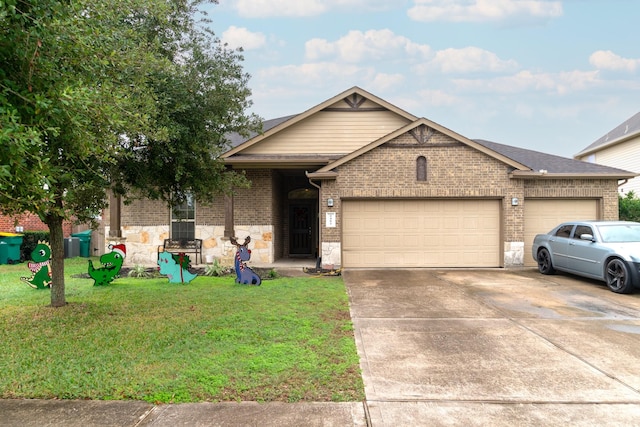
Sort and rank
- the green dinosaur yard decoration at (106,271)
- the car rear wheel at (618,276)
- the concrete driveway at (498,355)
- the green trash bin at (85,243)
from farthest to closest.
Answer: the green trash bin at (85,243) < the green dinosaur yard decoration at (106,271) < the car rear wheel at (618,276) < the concrete driveway at (498,355)

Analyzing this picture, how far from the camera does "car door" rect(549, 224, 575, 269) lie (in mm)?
10784

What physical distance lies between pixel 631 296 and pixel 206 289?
29.6 ft

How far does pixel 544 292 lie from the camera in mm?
9023

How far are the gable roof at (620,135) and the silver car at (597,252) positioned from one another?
1369cm

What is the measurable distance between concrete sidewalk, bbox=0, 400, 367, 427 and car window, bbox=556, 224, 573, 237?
9525 millimetres

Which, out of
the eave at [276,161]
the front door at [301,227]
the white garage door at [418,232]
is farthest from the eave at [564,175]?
the front door at [301,227]

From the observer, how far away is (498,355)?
198 inches

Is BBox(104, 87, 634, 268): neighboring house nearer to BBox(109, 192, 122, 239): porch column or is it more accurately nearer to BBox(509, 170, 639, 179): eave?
BBox(509, 170, 639, 179): eave

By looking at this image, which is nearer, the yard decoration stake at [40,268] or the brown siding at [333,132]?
the yard decoration stake at [40,268]

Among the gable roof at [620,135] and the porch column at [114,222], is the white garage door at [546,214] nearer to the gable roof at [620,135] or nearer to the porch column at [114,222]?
the gable roof at [620,135]

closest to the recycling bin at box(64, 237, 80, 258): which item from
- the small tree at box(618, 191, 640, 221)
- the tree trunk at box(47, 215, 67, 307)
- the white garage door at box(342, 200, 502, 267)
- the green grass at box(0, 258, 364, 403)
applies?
the green grass at box(0, 258, 364, 403)

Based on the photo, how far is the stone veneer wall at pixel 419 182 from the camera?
12477 mm

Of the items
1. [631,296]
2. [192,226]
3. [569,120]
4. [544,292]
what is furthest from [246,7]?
[569,120]

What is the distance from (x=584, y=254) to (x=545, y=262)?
167cm
